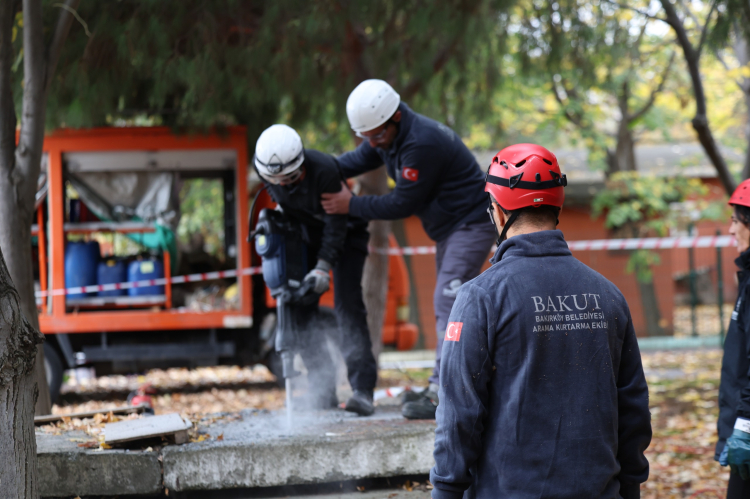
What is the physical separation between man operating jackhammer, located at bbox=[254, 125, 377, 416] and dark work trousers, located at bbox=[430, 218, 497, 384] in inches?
21.9

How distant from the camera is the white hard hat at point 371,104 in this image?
3.95 m

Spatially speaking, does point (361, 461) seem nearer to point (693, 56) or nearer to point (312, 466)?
point (312, 466)

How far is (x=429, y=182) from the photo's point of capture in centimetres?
407

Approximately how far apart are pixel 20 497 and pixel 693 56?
6.72 metres

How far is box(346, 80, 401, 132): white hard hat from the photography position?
13.0ft

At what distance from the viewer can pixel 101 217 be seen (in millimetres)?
7598

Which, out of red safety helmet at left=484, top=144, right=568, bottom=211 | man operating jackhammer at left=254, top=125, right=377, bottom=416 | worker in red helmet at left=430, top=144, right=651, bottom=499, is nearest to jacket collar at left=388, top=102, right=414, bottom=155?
man operating jackhammer at left=254, top=125, right=377, bottom=416

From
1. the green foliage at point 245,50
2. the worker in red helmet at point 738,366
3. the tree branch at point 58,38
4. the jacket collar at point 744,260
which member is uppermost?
the green foliage at point 245,50

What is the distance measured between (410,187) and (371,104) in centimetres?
52

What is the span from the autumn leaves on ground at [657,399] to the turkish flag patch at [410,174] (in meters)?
1.96

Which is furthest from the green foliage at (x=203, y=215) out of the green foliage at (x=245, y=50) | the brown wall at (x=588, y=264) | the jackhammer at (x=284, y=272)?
the jackhammer at (x=284, y=272)

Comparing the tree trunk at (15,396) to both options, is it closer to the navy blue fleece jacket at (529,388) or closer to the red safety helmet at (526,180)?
the navy blue fleece jacket at (529,388)

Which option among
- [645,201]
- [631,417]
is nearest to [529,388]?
[631,417]

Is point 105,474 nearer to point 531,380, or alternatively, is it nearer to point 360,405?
point 360,405
